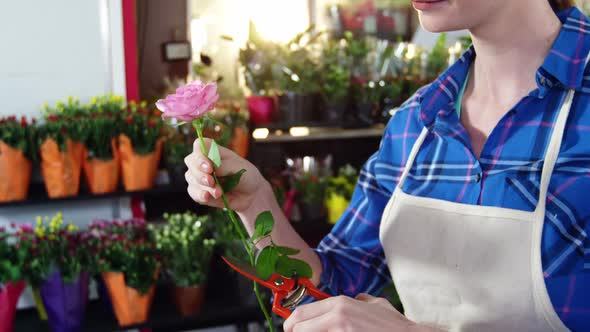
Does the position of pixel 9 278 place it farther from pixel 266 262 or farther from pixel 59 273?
pixel 266 262

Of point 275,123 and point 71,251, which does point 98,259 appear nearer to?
point 71,251

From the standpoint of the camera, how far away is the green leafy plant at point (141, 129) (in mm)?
3090

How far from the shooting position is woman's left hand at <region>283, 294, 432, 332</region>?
1.00m

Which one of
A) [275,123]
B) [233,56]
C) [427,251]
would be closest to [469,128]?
[427,251]

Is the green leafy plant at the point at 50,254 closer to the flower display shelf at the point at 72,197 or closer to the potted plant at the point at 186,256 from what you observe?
the flower display shelf at the point at 72,197

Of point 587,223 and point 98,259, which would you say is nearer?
point 587,223

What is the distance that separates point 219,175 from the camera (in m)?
1.21

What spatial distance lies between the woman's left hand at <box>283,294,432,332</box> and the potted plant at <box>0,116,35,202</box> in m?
2.27

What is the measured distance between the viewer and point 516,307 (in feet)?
4.17

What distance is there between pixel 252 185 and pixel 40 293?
1915 mm

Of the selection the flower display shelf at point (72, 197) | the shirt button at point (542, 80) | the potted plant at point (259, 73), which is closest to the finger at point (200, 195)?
the shirt button at point (542, 80)

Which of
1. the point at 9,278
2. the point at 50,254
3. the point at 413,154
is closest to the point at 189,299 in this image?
the point at 50,254

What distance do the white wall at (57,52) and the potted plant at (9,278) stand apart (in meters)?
0.71

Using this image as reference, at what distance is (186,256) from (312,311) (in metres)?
2.07
